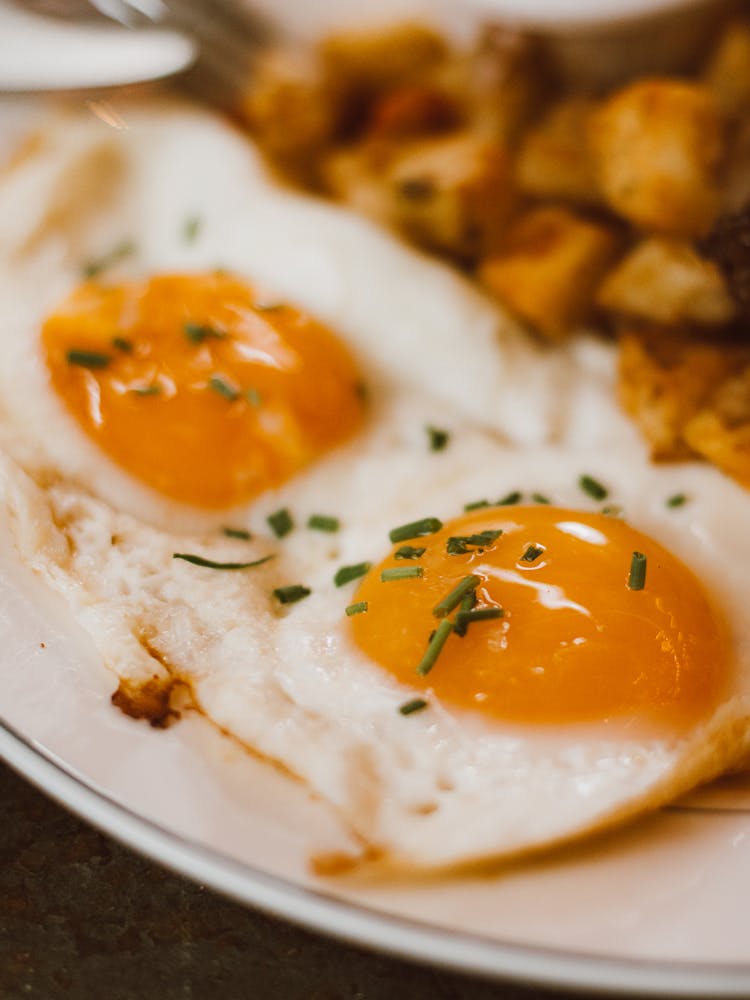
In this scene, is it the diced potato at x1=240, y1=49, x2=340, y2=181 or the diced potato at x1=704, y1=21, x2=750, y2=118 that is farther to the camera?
the diced potato at x1=240, y1=49, x2=340, y2=181

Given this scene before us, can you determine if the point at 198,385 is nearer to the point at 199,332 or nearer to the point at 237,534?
the point at 199,332

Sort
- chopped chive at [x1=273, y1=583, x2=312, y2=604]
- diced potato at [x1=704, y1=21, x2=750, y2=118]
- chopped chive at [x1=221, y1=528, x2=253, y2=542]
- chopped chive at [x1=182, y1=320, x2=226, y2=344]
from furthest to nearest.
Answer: diced potato at [x1=704, y1=21, x2=750, y2=118] → chopped chive at [x1=182, y1=320, x2=226, y2=344] → chopped chive at [x1=221, y1=528, x2=253, y2=542] → chopped chive at [x1=273, y1=583, x2=312, y2=604]

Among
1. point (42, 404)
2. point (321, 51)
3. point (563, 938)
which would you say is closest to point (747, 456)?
point (563, 938)

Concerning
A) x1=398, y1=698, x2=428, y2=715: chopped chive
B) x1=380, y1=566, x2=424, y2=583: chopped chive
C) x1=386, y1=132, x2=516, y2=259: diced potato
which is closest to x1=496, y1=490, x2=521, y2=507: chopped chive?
x1=380, y1=566, x2=424, y2=583: chopped chive

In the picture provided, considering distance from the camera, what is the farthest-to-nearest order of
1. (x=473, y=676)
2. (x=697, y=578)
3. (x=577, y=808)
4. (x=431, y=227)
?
1. (x=431, y=227)
2. (x=697, y=578)
3. (x=473, y=676)
4. (x=577, y=808)

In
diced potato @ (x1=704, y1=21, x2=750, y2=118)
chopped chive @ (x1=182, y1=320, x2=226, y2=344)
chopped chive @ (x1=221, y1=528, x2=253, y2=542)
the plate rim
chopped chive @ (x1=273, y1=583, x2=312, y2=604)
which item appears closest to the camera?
the plate rim

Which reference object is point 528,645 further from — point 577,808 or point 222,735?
point 222,735

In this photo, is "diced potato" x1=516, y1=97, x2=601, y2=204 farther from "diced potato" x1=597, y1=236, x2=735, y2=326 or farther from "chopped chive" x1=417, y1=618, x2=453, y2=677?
"chopped chive" x1=417, y1=618, x2=453, y2=677

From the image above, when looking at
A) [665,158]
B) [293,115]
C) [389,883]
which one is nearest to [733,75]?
[665,158]
